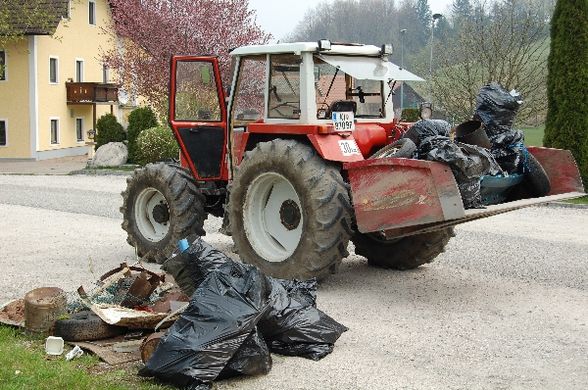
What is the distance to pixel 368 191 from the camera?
8008 mm

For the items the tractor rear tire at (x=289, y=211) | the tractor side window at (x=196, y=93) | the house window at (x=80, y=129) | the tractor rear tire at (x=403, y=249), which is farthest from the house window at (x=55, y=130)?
the tractor rear tire at (x=289, y=211)

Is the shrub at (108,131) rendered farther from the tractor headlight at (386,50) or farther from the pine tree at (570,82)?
the tractor headlight at (386,50)

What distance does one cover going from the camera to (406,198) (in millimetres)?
7684

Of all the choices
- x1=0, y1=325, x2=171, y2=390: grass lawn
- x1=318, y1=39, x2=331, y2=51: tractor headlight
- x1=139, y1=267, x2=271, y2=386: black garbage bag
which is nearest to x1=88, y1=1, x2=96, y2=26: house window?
x1=318, y1=39, x2=331, y2=51: tractor headlight

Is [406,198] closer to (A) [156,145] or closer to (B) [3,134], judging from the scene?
(A) [156,145]

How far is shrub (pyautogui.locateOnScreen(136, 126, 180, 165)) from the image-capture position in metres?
27.4

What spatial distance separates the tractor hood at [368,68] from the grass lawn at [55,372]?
415 centimetres

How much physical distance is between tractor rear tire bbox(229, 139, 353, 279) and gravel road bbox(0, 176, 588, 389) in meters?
0.48

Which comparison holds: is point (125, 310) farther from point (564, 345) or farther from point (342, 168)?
point (564, 345)

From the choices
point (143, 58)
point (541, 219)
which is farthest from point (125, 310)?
point (143, 58)

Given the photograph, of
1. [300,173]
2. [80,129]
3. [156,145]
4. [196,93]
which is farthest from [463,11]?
[300,173]

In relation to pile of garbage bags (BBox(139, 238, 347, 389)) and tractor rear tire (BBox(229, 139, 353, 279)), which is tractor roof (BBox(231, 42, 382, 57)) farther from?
pile of garbage bags (BBox(139, 238, 347, 389))

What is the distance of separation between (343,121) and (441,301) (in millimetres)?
2023

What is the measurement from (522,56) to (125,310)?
2132 cm
